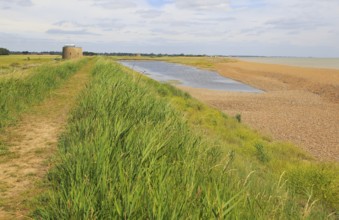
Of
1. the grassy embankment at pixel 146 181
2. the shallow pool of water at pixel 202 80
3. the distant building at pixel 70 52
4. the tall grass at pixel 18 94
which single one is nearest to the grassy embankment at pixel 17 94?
the tall grass at pixel 18 94

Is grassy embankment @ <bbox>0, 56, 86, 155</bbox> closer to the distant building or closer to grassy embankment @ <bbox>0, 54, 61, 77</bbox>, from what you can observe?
grassy embankment @ <bbox>0, 54, 61, 77</bbox>

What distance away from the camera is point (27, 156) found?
20.1 ft

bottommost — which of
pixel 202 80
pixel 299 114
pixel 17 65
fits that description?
pixel 202 80

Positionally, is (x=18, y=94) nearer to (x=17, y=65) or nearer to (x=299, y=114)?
(x=299, y=114)

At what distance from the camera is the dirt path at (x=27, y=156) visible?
4.29 metres

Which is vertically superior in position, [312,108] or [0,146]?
[0,146]

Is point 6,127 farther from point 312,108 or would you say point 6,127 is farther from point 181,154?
point 312,108

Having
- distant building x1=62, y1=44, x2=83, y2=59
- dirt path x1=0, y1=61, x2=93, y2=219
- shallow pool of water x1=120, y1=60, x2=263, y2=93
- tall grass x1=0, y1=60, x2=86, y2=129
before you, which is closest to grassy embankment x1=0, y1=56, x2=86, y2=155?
tall grass x1=0, y1=60, x2=86, y2=129

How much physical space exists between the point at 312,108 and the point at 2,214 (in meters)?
26.1

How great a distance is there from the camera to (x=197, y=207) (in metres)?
3.46

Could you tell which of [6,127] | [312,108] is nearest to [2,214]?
[6,127]

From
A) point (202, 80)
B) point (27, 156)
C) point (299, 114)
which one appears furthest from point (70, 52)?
point (27, 156)

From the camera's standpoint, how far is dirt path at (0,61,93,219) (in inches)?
169

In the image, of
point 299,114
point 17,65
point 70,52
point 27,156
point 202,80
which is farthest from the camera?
point 70,52
